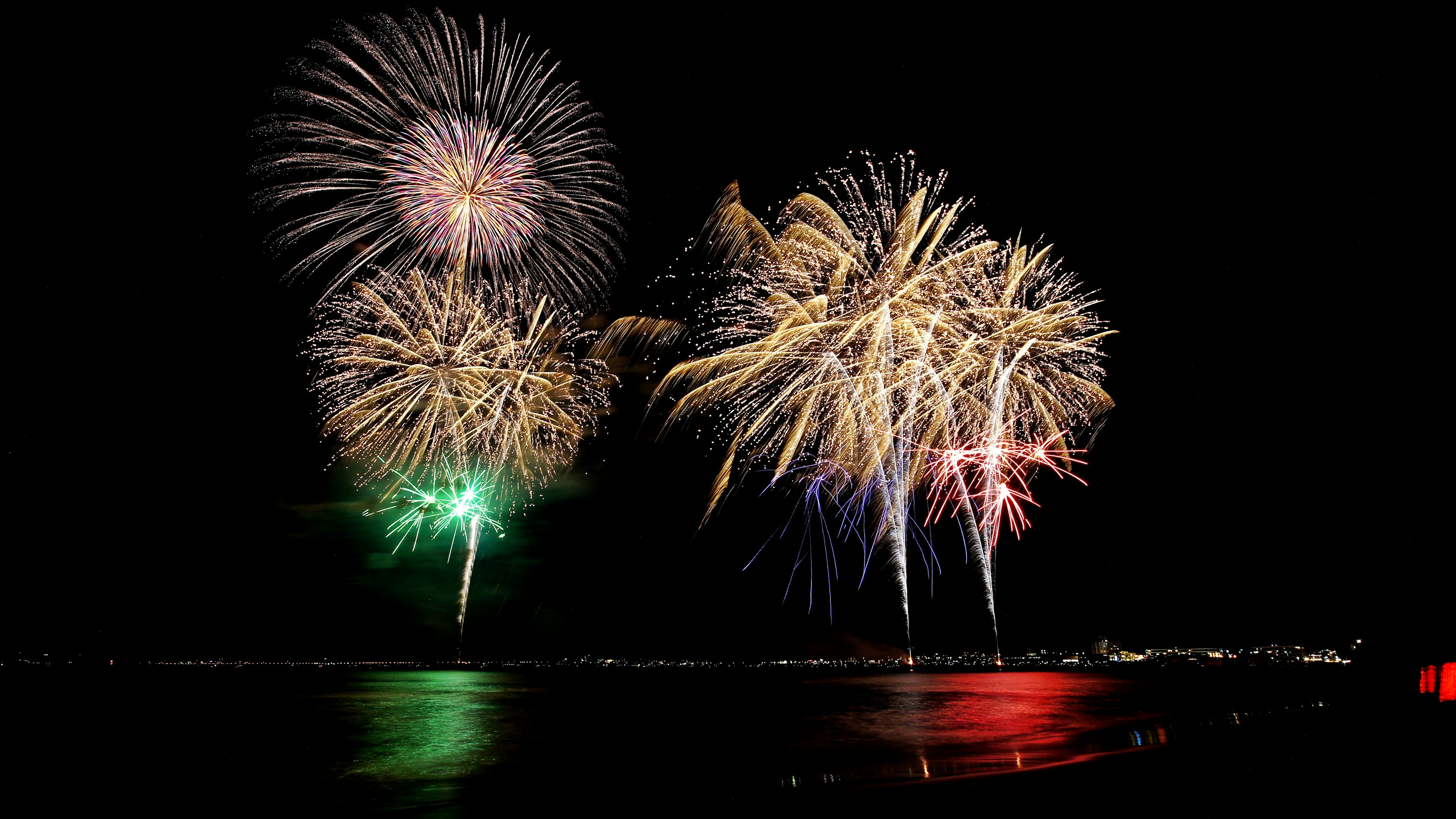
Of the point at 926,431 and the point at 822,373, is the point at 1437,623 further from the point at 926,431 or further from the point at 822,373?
the point at 822,373

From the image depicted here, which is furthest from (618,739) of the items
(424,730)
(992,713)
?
(992,713)

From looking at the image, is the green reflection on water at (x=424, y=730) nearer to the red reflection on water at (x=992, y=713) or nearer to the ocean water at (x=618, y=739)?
the ocean water at (x=618, y=739)

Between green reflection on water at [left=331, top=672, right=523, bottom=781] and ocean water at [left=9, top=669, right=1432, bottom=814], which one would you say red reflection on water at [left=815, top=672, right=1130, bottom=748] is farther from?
green reflection on water at [left=331, top=672, right=523, bottom=781]

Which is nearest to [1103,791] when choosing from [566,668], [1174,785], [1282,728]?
[1174,785]

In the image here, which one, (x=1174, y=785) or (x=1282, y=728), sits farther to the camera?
(x=1282, y=728)

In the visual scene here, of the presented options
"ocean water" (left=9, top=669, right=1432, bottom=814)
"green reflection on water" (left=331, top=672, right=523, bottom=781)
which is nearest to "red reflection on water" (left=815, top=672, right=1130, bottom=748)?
"ocean water" (left=9, top=669, right=1432, bottom=814)

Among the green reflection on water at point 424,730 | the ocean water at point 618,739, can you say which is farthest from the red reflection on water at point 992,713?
the green reflection on water at point 424,730
